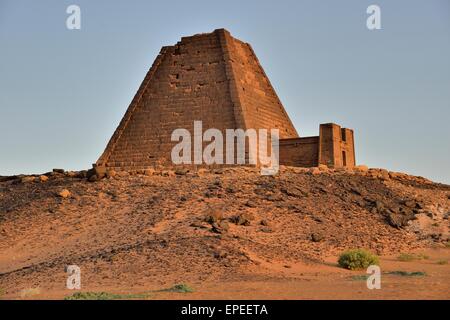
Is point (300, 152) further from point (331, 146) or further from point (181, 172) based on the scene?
point (181, 172)

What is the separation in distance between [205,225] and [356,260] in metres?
4.06

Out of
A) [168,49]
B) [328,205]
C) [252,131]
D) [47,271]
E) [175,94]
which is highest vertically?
[168,49]

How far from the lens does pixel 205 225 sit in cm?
1655

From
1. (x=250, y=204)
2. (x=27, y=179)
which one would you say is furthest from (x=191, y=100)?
(x=250, y=204)

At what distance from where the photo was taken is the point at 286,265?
1439 cm

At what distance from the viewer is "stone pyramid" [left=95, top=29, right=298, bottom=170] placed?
2428 cm

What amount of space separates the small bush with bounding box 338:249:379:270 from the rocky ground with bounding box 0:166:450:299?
1.52ft

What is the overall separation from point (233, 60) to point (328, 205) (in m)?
8.37

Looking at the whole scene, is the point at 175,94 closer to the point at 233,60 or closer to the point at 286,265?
the point at 233,60

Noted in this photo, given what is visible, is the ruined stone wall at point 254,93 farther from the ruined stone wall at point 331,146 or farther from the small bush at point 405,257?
the small bush at point 405,257

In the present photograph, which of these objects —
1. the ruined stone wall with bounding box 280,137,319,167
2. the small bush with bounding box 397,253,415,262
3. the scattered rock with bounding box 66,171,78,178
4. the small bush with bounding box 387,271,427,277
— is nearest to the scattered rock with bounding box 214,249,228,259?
the small bush with bounding box 387,271,427,277

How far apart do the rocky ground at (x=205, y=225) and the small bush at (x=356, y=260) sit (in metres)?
0.46
